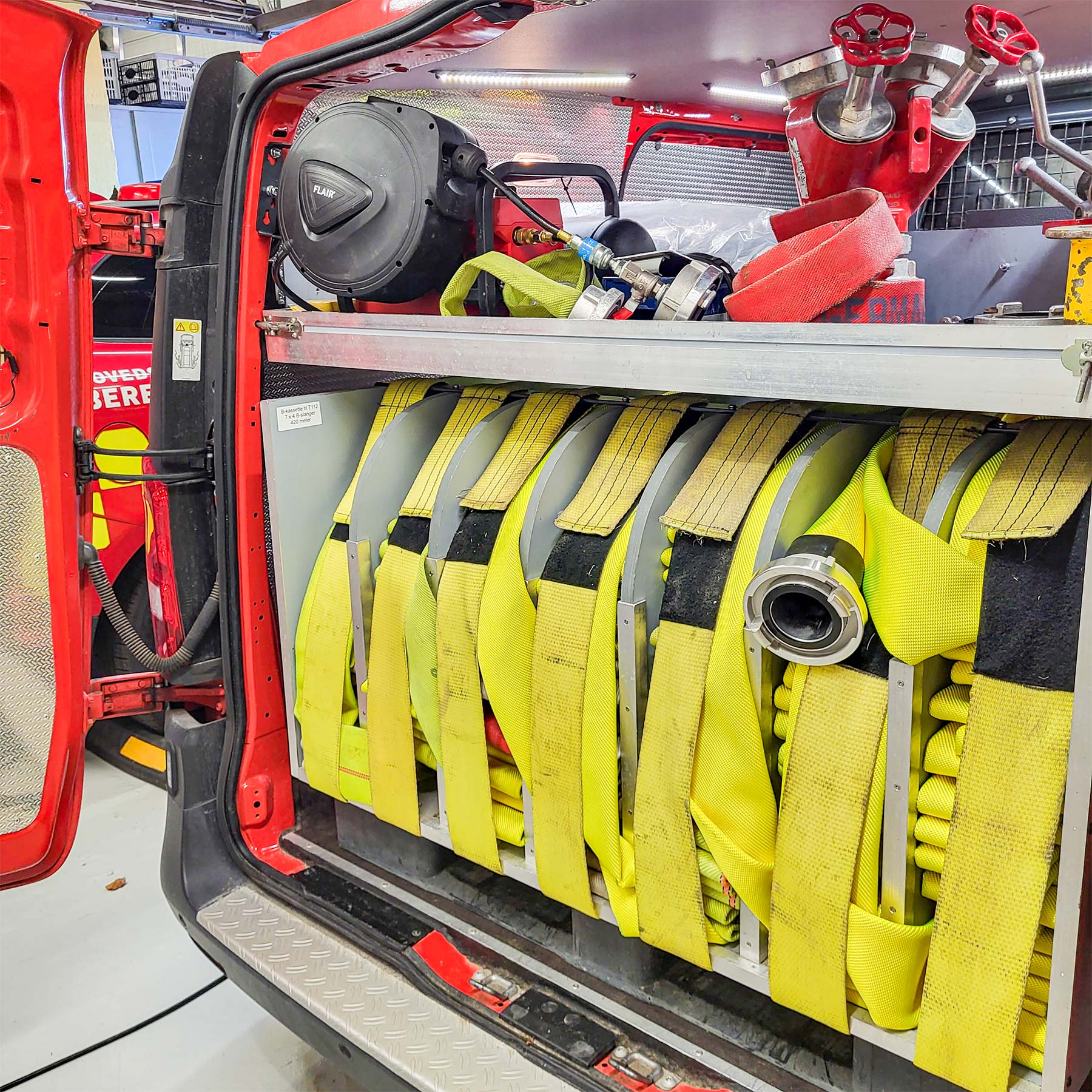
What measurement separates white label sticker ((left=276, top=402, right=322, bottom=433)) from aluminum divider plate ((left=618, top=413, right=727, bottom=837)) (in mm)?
958

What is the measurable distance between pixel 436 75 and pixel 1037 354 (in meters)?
2.09

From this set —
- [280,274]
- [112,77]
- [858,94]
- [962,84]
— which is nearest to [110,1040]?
[280,274]

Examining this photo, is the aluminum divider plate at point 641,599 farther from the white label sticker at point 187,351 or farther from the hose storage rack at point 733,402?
the white label sticker at point 187,351

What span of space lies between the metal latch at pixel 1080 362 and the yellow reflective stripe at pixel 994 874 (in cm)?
39

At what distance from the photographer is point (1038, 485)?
1271 mm

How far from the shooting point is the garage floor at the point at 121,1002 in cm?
238

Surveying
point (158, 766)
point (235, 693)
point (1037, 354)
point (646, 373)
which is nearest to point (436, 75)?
point (646, 373)

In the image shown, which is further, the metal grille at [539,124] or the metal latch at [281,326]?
the metal grille at [539,124]

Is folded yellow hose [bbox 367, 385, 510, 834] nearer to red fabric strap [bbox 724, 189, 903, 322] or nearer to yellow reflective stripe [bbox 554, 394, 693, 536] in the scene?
yellow reflective stripe [bbox 554, 394, 693, 536]

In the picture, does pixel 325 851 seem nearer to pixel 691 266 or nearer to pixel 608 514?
pixel 608 514

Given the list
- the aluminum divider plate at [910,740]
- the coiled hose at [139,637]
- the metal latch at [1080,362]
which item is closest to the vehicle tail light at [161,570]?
the coiled hose at [139,637]

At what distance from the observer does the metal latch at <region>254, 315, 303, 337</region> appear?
2.18m

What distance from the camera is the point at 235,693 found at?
7.94ft

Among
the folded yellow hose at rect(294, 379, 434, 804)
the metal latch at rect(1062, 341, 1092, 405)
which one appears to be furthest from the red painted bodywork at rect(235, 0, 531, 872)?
the metal latch at rect(1062, 341, 1092, 405)
